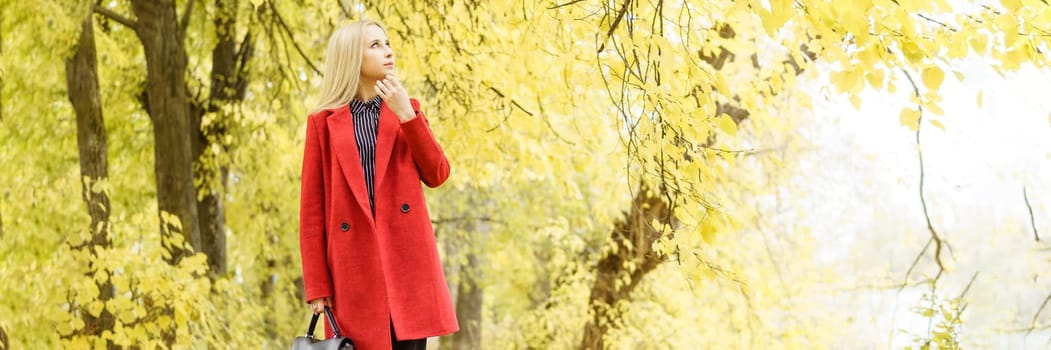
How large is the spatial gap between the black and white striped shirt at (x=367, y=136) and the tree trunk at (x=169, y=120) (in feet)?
14.1

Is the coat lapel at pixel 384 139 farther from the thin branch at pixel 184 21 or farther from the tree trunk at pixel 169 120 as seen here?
the thin branch at pixel 184 21

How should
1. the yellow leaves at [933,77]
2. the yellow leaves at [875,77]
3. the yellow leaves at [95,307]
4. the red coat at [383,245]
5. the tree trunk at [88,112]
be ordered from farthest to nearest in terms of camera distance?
1. the tree trunk at [88,112]
2. the yellow leaves at [95,307]
3. the red coat at [383,245]
4. the yellow leaves at [875,77]
5. the yellow leaves at [933,77]

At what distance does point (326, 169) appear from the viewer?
2.83 meters

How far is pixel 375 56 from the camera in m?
2.79

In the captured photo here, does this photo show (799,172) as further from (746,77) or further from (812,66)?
(812,66)

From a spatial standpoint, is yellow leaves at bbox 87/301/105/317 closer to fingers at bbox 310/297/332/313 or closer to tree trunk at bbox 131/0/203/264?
tree trunk at bbox 131/0/203/264

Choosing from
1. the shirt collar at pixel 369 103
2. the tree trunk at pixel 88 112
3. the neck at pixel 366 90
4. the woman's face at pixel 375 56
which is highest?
the tree trunk at pixel 88 112

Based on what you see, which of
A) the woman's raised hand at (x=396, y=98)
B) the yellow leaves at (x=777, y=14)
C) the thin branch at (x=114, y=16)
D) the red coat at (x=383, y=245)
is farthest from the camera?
the thin branch at (x=114, y=16)

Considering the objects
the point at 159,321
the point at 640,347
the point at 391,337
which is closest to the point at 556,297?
the point at 640,347

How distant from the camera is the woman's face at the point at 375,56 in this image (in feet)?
9.17

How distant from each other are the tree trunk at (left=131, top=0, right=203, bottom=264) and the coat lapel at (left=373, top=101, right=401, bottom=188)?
4.37 meters

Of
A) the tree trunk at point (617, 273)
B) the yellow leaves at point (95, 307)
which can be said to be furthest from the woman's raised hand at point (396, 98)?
the tree trunk at point (617, 273)

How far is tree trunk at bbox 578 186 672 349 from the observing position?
7312 mm

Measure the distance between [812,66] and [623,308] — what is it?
2.82 meters
